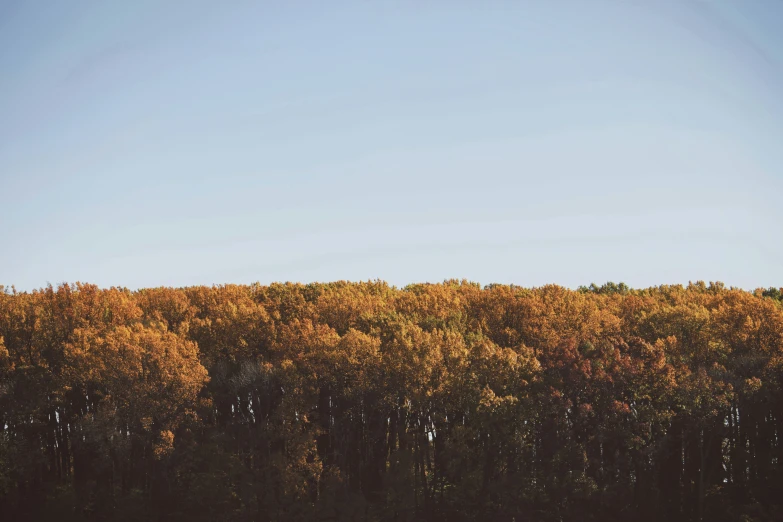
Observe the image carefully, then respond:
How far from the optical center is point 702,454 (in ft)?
249

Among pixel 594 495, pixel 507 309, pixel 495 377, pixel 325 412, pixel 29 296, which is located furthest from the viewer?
pixel 29 296

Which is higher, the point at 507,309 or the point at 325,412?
the point at 507,309

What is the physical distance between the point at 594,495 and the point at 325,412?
30.5 m

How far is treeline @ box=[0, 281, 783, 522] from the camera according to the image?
247 ft

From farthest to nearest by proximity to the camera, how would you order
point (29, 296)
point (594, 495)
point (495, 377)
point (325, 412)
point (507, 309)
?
point (29, 296) < point (507, 309) < point (325, 412) < point (495, 377) < point (594, 495)

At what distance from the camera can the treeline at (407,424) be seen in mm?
75188

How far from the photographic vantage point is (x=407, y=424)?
84.2 meters

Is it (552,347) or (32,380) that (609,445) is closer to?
(552,347)

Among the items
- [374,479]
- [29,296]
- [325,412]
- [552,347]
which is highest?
[29,296]

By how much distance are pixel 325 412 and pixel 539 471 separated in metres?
24.9

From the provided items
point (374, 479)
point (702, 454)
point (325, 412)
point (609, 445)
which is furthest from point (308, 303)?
point (702, 454)

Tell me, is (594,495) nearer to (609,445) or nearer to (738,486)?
(609,445)

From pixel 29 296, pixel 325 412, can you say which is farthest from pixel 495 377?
pixel 29 296

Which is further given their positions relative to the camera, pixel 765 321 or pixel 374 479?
pixel 765 321
